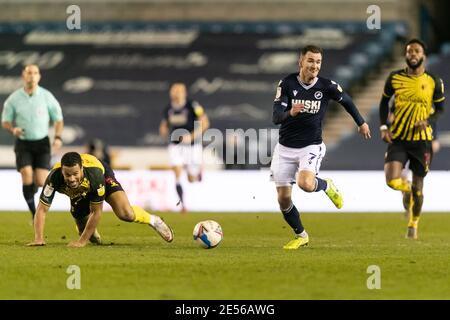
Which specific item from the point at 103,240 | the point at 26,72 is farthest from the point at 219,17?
the point at 103,240

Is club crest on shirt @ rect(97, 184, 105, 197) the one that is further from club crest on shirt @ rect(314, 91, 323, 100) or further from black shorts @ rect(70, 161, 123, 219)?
club crest on shirt @ rect(314, 91, 323, 100)

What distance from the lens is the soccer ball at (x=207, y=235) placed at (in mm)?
12164

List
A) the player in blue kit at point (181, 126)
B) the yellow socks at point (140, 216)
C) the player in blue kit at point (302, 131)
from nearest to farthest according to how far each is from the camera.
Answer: the player in blue kit at point (302, 131)
the yellow socks at point (140, 216)
the player in blue kit at point (181, 126)

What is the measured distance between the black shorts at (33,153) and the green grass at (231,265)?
873mm

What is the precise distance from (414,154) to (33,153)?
504cm

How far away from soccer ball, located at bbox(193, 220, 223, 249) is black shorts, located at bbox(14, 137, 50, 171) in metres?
3.94

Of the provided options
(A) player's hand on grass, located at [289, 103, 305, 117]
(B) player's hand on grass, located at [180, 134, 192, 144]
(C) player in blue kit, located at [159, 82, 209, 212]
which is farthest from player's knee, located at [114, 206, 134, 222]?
(B) player's hand on grass, located at [180, 134, 192, 144]

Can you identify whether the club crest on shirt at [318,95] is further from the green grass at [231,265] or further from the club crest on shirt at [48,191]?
the club crest on shirt at [48,191]

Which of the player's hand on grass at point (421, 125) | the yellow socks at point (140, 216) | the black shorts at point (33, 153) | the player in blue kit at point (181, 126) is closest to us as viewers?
the yellow socks at point (140, 216)

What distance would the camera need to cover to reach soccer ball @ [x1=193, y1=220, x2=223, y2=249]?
1216 centimetres

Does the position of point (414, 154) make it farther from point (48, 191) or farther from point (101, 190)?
point (48, 191)

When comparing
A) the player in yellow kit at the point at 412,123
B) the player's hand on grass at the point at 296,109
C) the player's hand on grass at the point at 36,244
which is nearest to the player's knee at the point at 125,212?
the player's hand on grass at the point at 36,244
